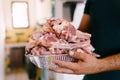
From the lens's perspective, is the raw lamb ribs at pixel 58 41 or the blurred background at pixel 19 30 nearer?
the raw lamb ribs at pixel 58 41

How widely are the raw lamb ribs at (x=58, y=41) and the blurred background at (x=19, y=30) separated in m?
1.49

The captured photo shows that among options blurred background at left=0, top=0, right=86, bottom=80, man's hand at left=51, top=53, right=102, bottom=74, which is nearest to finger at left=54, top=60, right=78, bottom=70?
man's hand at left=51, top=53, right=102, bottom=74

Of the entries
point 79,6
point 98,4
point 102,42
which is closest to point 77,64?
point 102,42

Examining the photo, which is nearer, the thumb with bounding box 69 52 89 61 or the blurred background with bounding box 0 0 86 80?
the thumb with bounding box 69 52 89 61

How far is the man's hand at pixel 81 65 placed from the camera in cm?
81

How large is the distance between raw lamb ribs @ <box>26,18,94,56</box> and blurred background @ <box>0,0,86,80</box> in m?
1.49

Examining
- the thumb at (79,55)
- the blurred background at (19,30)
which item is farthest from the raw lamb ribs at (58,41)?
the blurred background at (19,30)

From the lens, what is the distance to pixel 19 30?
2484 mm

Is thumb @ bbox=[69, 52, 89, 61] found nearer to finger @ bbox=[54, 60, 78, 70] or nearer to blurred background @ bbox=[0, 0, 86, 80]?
finger @ bbox=[54, 60, 78, 70]

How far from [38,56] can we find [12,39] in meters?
1.73

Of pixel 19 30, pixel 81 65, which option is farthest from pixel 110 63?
pixel 19 30

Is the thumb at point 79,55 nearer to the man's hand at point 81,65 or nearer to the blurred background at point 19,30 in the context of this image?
the man's hand at point 81,65

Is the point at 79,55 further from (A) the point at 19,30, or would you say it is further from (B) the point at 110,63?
(A) the point at 19,30

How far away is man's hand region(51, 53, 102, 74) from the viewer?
813 millimetres
